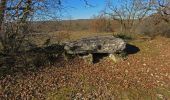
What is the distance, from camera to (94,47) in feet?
42.8

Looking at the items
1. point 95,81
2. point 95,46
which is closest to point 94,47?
point 95,46

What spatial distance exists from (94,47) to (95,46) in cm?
7

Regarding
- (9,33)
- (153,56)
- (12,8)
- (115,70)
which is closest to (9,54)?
(9,33)

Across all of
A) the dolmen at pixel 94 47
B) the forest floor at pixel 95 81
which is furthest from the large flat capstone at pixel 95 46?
the forest floor at pixel 95 81

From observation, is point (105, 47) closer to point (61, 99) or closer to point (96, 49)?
point (96, 49)

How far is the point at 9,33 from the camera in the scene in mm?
11125

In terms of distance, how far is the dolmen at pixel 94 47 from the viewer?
1280cm

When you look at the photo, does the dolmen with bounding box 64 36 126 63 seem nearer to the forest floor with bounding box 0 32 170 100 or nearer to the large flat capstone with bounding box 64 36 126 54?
the large flat capstone with bounding box 64 36 126 54

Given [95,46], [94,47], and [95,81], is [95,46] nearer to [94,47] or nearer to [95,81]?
[94,47]

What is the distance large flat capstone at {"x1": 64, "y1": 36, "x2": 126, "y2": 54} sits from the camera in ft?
42.0

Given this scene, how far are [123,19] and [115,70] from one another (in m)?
10.3

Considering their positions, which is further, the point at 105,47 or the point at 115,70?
the point at 105,47

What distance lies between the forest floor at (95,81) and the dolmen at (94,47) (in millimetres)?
343

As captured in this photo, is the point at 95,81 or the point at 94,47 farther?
the point at 94,47
